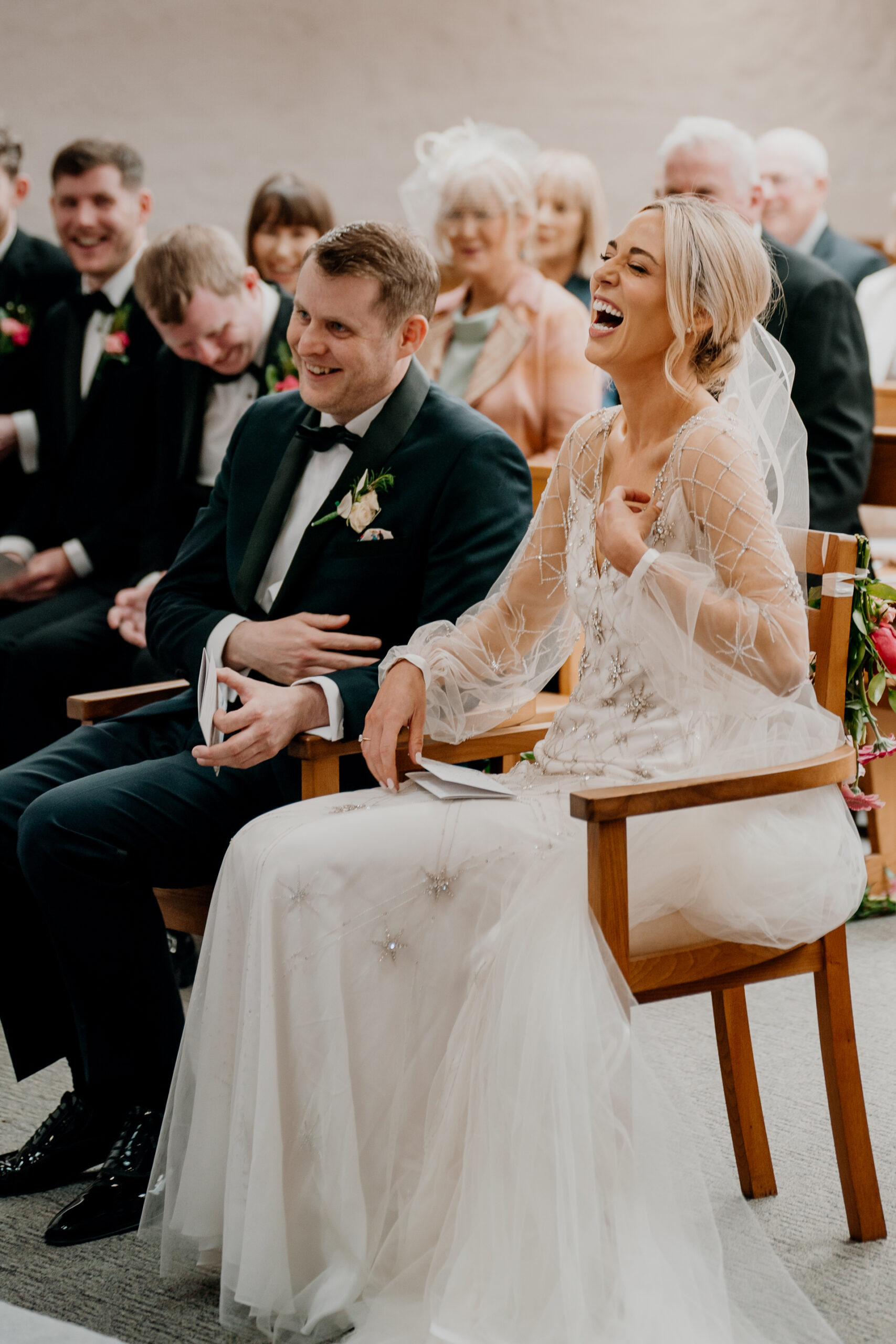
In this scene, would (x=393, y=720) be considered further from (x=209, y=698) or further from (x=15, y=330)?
(x=15, y=330)

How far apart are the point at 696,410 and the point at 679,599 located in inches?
12.0

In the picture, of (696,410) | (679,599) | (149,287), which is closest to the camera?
(679,599)

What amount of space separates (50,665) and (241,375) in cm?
86

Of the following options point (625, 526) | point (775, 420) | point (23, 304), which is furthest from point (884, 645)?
point (23, 304)

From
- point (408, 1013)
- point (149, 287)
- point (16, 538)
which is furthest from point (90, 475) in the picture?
point (408, 1013)

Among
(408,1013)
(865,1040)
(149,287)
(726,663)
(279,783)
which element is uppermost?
(149,287)

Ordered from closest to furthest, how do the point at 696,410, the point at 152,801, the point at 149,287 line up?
the point at 696,410 < the point at 152,801 < the point at 149,287

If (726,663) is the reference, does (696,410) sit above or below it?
above

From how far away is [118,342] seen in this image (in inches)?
150

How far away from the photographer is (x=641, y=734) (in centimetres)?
201

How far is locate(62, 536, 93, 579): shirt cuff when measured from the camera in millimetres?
3783

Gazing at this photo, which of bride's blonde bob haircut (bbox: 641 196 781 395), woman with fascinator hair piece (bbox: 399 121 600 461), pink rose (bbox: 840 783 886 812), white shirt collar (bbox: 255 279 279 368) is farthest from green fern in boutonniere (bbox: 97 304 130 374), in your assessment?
pink rose (bbox: 840 783 886 812)

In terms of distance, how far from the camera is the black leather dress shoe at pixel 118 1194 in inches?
81.8

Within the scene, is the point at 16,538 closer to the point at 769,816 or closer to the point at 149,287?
the point at 149,287
